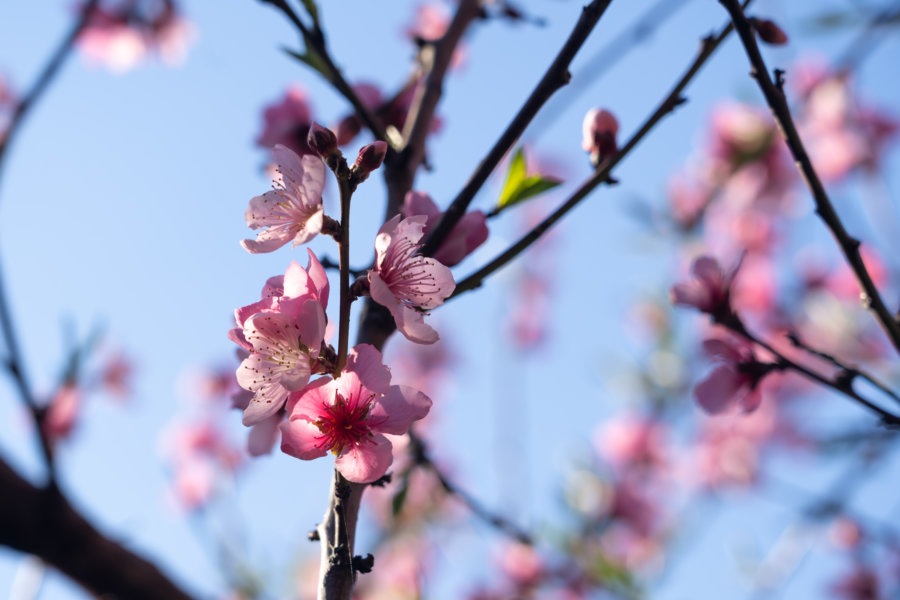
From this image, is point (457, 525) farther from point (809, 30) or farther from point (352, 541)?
point (352, 541)

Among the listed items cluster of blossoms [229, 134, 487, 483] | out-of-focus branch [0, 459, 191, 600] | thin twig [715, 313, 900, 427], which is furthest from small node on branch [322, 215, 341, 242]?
out-of-focus branch [0, 459, 191, 600]

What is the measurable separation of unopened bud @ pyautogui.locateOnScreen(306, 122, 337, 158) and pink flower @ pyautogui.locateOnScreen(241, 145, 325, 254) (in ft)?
0.05

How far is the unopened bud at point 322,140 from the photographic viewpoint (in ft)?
2.32

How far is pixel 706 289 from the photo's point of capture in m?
1.10

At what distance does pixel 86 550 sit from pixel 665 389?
3.09 m

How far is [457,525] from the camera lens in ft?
12.3

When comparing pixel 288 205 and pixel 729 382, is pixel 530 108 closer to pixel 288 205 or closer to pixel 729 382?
pixel 288 205

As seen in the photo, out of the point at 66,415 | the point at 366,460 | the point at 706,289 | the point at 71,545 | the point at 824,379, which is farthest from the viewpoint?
the point at 66,415

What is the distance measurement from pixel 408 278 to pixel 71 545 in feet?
3.36

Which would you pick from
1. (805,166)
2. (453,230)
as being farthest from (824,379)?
(453,230)

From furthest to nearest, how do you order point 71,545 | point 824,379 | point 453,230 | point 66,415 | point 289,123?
point 66,415, point 71,545, point 289,123, point 824,379, point 453,230

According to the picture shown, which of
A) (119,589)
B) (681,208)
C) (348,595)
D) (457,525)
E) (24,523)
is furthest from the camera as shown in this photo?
(457,525)

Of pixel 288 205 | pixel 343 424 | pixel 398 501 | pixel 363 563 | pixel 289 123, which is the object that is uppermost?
pixel 289 123

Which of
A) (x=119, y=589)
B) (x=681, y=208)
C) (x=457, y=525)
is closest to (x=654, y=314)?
(x=681, y=208)
